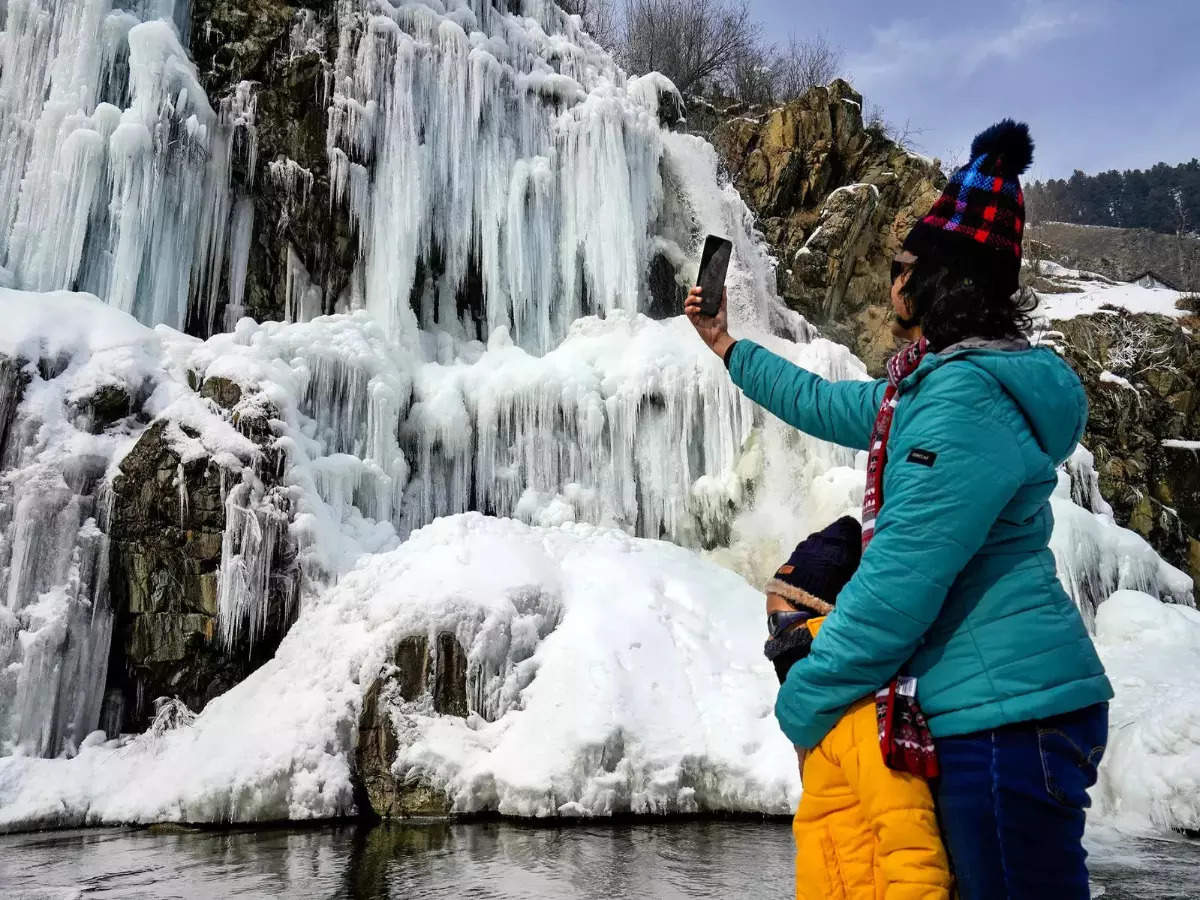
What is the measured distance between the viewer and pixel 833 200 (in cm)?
1534

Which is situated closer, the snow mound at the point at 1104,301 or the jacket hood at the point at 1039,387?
the jacket hood at the point at 1039,387

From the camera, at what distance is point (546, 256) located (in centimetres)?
1162

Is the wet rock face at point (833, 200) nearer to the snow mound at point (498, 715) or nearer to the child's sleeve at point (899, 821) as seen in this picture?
the snow mound at point (498, 715)

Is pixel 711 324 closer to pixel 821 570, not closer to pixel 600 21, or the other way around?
pixel 821 570

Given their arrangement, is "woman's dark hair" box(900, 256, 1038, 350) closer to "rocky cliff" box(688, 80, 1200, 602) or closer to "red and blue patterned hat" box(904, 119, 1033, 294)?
"red and blue patterned hat" box(904, 119, 1033, 294)

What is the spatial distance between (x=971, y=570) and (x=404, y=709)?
550 centimetres

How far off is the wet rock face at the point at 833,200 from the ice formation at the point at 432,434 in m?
1.66

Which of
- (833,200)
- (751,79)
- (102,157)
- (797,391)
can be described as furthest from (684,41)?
(797,391)

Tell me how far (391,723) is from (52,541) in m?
3.46

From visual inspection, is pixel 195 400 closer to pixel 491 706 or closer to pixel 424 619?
pixel 424 619

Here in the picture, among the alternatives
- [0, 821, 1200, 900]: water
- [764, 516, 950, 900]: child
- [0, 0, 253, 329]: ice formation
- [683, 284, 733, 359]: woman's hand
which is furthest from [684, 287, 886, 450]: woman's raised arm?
[0, 0, 253, 329]: ice formation

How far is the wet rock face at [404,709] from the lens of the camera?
5.87 meters

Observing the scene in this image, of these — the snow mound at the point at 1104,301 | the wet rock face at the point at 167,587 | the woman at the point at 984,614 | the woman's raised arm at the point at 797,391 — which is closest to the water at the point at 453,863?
the wet rock face at the point at 167,587

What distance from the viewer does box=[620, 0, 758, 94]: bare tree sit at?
20.7 metres
